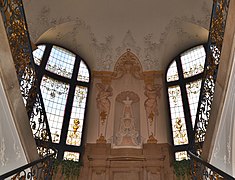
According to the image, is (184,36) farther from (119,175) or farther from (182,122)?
(119,175)

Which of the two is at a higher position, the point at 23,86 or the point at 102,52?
the point at 102,52

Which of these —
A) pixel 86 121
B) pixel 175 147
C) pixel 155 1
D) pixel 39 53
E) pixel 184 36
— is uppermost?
pixel 155 1

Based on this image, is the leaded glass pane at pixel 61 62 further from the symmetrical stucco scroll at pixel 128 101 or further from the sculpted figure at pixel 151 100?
the sculpted figure at pixel 151 100

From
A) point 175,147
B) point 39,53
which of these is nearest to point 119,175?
point 175,147

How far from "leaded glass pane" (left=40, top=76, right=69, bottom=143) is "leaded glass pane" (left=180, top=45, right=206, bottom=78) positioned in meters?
4.34

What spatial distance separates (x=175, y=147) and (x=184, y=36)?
154 inches

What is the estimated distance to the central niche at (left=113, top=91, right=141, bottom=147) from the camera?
392 inches

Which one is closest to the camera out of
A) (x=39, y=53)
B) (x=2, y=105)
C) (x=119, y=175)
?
(x=2, y=105)

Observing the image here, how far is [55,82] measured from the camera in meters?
10.8

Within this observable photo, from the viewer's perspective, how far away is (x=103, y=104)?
1065 centimetres

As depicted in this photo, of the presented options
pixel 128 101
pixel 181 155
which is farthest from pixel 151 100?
pixel 181 155

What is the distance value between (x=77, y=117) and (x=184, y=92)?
3798mm

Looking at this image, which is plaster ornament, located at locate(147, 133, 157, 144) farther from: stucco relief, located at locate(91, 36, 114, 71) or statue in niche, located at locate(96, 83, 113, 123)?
stucco relief, located at locate(91, 36, 114, 71)

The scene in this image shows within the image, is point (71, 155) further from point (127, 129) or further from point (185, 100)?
point (185, 100)
